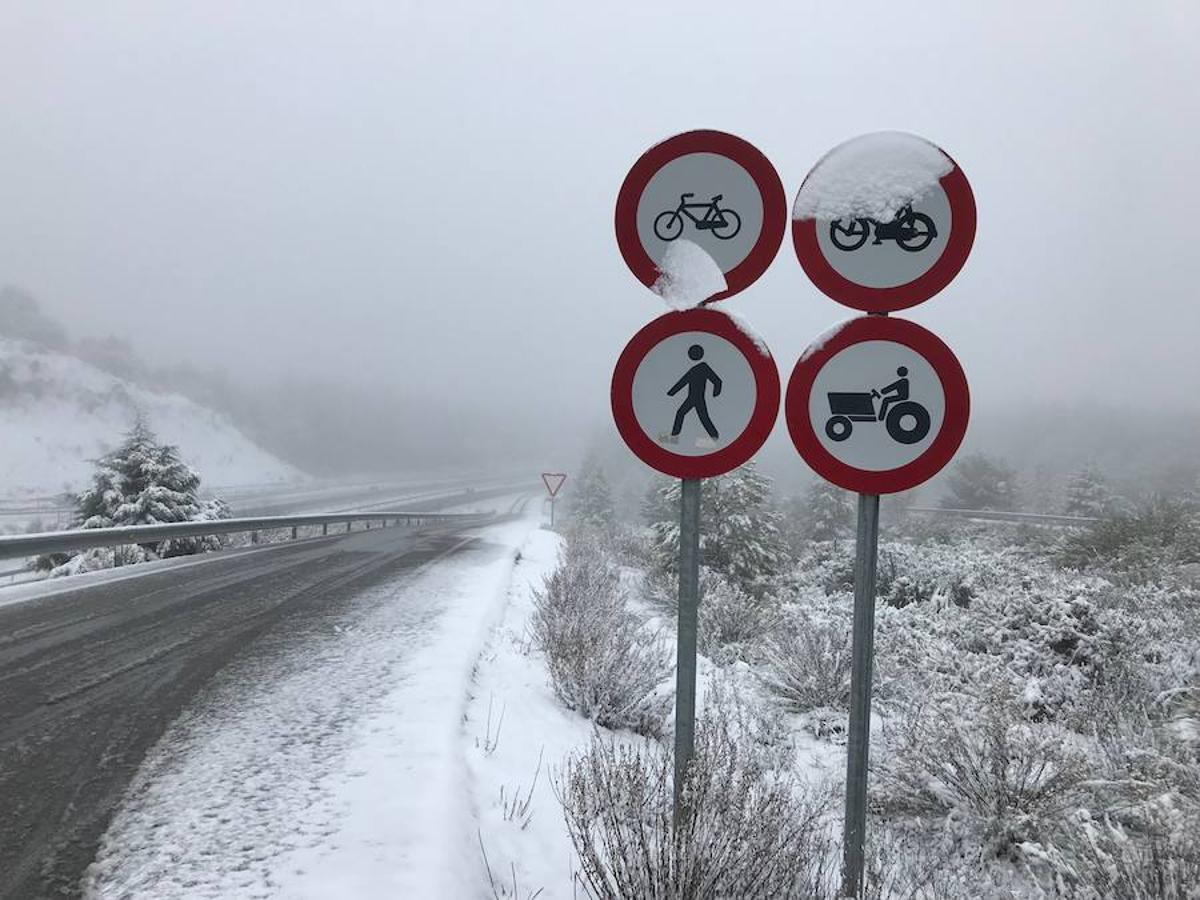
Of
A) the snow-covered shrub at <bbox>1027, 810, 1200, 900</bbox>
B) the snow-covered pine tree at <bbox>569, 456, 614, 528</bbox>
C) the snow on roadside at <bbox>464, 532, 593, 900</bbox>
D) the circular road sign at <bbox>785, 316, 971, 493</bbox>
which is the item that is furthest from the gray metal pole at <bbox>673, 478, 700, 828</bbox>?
the snow-covered pine tree at <bbox>569, 456, 614, 528</bbox>

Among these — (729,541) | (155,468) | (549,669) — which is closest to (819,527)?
(729,541)

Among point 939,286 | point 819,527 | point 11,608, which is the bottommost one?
point 819,527

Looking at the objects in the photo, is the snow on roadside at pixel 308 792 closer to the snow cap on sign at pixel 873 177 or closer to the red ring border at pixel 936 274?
the red ring border at pixel 936 274

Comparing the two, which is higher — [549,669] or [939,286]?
[939,286]

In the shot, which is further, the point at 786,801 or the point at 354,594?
the point at 354,594

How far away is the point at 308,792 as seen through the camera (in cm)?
274

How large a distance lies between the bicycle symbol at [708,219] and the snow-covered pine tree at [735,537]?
13189mm

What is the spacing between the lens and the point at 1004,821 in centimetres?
313

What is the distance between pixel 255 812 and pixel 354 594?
5.29 meters

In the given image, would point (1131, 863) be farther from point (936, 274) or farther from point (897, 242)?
point (897, 242)

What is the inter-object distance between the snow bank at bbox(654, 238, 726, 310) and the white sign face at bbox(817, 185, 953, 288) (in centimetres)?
45

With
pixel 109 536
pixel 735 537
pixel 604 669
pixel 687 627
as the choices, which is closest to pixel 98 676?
pixel 604 669

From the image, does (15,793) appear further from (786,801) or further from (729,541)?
(729,541)

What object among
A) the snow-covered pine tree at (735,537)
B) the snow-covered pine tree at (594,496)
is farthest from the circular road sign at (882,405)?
the snow-covered pine tree at (594,496)
